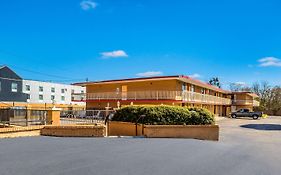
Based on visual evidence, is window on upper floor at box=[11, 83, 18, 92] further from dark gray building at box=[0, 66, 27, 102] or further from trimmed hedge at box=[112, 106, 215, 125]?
trimmed hedge at box=[112, 106, 215, 125]

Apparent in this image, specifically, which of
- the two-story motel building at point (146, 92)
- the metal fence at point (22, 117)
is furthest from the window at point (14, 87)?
the metal fence at point (22, 117)

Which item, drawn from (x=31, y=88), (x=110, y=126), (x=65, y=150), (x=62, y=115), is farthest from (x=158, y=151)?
(x=31, y=88)

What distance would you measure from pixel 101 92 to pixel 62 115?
19643 mm

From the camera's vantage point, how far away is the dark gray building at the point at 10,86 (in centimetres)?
4806

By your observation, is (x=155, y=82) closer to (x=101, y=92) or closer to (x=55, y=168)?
(x=101, y=92)

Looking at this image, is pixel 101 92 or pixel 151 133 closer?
pixel 151 133

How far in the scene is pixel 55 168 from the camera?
7156 mm

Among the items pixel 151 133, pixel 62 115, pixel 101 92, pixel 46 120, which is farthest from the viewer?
pixel 101 92

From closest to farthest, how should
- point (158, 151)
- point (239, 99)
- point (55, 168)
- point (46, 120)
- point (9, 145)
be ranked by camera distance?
point (55, 168) → point (158, 151) → point (9, 145) → point (46, 120) → point (239, 99)

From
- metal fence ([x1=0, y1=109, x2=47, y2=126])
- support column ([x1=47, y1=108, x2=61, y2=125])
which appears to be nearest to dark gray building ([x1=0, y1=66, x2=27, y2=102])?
metal fence ([x1=0, y1=109, x2=47, y2=126])

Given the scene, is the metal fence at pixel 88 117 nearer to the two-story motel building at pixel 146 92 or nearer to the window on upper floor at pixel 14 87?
the two-story motel building at pixel 146 92

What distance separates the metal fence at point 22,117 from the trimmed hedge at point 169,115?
4.63 metres

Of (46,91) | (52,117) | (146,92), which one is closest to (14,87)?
(46,91)

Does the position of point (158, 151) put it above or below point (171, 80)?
below
